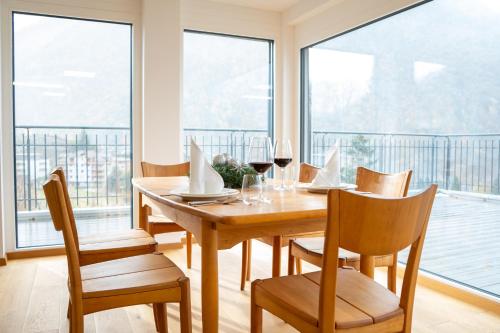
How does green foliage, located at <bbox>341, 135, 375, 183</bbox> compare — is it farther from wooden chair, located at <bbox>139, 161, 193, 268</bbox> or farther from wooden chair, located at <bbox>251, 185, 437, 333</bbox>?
wooden chair, located at <bbox>251, 185, 437, 333</bbox>

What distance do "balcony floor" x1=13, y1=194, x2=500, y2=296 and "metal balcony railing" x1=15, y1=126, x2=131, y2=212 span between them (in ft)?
9.19

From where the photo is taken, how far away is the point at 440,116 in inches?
115

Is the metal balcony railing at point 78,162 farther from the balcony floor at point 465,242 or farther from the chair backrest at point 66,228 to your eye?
the balcony floor at point 465,242

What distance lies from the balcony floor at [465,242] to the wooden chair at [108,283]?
80.9 inches

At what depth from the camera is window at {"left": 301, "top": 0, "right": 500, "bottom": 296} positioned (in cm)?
261

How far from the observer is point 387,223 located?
1124mm

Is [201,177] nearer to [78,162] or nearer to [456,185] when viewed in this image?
[456,185]

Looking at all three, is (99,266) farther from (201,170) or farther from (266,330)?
(266,330)

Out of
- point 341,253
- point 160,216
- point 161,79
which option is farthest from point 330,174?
point 161,79

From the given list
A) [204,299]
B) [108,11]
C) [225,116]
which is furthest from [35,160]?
[204,299]

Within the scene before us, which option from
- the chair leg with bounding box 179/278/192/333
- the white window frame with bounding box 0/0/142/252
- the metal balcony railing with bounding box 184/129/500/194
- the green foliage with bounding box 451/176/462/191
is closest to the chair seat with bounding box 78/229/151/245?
the chair leg with bounding box 179/278/192/333

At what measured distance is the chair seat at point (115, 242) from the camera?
211 cm

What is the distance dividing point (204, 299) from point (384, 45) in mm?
→ 2769

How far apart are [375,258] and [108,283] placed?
1.28 metres
